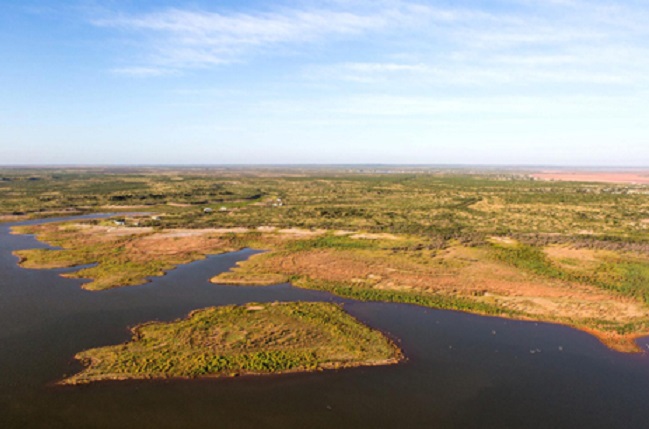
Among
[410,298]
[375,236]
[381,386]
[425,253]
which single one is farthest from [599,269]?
[381,386]

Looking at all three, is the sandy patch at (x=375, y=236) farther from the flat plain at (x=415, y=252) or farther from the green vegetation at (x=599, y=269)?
the green vegetation at (x=599, y=269)

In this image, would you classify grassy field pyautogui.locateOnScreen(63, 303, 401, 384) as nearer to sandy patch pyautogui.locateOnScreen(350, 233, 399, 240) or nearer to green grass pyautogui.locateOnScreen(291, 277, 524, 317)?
Answer: green grass pyautogui.locateOnScreen(291, 277, 524, 317)

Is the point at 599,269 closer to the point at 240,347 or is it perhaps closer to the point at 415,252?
the point at 415,252

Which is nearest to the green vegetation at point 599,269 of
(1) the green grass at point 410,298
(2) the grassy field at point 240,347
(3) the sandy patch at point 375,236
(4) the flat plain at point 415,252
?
(4) the flat plain at point 415,252

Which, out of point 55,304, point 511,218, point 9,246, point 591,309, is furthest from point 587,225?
point 9,246

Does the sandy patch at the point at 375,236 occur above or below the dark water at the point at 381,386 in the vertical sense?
above

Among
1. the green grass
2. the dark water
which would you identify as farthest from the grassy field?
the green grass
